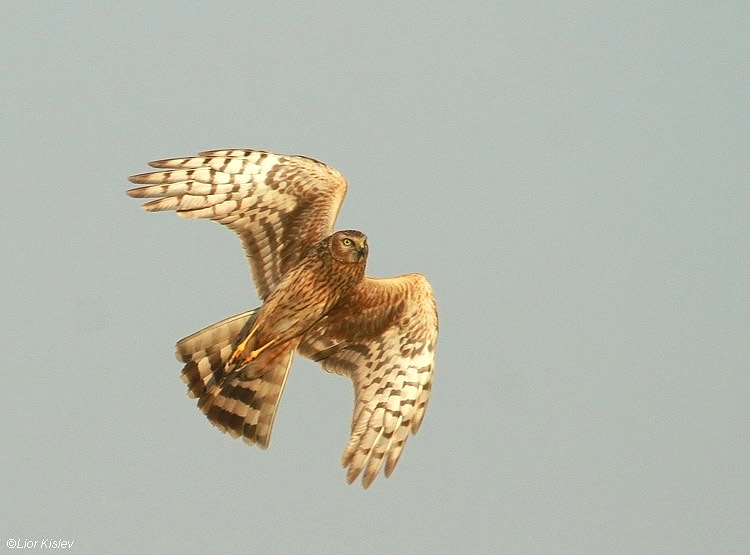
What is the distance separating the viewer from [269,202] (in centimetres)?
1356

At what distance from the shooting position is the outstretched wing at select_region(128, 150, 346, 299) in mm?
13297

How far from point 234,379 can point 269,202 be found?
2.07m

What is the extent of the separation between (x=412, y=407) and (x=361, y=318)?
1.20 meters

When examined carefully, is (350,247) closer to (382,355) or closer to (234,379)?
(382,355)

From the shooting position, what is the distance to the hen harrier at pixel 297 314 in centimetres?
1287

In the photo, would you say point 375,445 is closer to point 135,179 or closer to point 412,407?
point 412,407

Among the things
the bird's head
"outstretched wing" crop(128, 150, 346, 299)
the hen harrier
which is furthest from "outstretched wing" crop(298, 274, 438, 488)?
"outstretched wing" crop(128, 150, 346, 299)

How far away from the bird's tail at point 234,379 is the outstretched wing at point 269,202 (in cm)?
82

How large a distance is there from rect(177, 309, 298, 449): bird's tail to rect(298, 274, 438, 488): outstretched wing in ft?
2.34

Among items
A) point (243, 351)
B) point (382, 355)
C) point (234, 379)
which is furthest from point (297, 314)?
point (382, 355)

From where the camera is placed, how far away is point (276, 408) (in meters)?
13.3

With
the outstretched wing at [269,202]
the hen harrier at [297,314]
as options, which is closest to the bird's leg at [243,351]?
the hen harrier at [297,314]

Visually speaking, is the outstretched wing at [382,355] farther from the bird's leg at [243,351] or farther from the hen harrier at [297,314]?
the bird's leg at [243,351]

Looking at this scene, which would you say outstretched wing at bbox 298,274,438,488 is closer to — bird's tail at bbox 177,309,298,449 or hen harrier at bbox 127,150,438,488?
hen harrier at bbox 127,150,438,488
